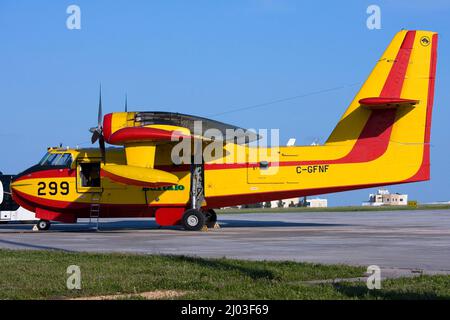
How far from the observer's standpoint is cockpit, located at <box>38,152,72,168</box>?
98.8ft

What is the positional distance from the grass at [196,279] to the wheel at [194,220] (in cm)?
1242

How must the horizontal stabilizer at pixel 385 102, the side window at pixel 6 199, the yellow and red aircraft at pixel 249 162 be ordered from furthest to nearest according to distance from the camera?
the side window at pixel 6 199, the yellow and red aircraft at pixel 249 162, the horizontal stabilizer at pixel 385 102

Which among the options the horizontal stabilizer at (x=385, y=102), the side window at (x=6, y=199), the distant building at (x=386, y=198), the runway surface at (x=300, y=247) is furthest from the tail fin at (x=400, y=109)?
the distant building at (x=386, y=198)

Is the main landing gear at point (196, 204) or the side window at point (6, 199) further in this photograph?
the side window at point (6, 199)

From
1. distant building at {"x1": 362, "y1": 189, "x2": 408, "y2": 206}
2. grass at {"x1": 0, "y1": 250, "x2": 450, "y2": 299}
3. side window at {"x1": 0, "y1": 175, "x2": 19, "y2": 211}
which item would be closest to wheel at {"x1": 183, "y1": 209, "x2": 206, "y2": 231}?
grass at {"x1": 0, "y1": 250, "x2": 450, "y2": 299}

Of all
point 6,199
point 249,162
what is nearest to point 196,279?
point 249,162

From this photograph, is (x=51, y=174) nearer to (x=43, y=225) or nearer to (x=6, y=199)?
(x=43, y=225)

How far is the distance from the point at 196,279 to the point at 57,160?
1954 cm

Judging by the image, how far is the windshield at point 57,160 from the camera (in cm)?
3012

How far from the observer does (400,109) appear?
90.2ft

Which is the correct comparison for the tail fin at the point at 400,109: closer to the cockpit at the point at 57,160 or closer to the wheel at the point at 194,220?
the wheel at the point at 194,220
